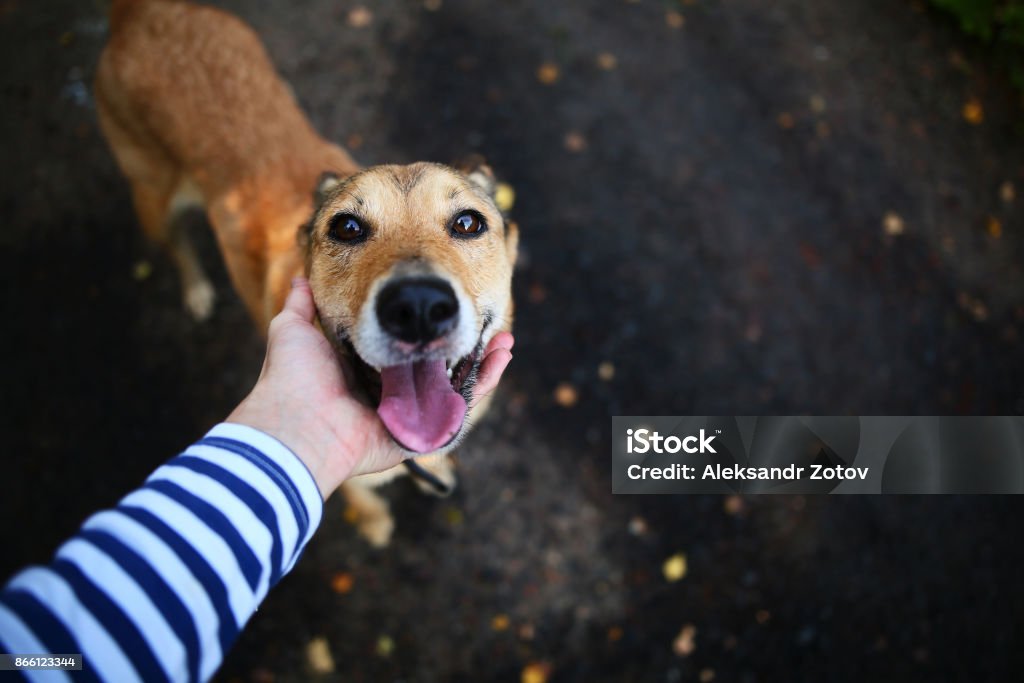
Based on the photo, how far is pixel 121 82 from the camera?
3502 millimetres

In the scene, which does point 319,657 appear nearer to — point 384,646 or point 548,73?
point 384,646

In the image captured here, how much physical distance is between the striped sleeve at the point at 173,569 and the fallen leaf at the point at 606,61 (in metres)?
5.10

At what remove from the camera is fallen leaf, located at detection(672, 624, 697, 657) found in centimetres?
410

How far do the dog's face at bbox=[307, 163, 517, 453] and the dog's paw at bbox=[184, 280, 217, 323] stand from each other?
7.76ft

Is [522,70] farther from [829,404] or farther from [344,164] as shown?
[829,404]

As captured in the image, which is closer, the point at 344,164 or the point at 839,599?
the point at 344,164

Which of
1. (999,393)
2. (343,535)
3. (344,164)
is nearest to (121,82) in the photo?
(344,164)

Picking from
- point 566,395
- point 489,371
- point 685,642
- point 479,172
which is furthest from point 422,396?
point 685,642

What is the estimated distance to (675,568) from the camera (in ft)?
14.0

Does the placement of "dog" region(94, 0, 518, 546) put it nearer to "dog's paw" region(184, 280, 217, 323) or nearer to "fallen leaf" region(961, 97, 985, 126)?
"dog's paw" region(184, 280, 217, 323)

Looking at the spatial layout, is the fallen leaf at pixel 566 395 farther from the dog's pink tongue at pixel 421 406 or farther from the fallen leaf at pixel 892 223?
the fallen leaf at pixel 892 223

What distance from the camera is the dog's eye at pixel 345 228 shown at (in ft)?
8.39

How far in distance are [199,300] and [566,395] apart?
10.2 feet

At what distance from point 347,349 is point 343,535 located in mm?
2317
